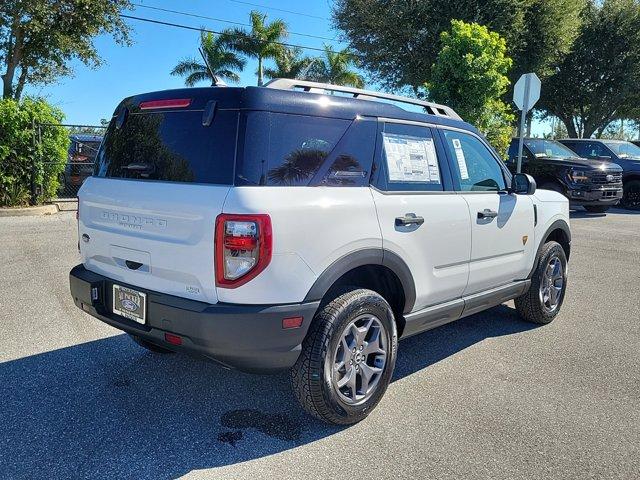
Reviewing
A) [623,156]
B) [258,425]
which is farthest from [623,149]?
[258,425]

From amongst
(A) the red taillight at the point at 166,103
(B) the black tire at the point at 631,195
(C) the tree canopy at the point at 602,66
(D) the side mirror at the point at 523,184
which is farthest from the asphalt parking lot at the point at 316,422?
(C) the tree canopy at the point at 602,66

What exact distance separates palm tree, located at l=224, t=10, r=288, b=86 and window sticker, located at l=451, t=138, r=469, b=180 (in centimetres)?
2605

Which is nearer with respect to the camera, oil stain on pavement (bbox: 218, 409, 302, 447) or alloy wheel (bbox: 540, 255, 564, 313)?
oil stain on pavement (bbox: 218, 409, 302, 447)

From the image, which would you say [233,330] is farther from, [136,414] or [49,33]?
[49,33]

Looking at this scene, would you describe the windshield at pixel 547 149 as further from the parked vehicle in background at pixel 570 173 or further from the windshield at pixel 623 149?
the windshield at pixel 623 149

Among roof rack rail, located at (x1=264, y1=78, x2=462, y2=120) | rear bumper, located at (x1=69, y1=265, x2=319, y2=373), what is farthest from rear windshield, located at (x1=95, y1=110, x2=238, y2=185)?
rear bumper, located at (x1=69, y1=265, x2=319, y2=373)

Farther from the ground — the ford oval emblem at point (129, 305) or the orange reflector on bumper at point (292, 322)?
the orange reflector on bumper at point (292, 322)

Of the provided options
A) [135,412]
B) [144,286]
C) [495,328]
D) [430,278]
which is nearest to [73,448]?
[135,412]

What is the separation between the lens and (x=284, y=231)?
8.60 ft

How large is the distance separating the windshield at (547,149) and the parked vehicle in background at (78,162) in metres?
10.7

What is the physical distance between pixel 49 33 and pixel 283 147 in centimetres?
1637

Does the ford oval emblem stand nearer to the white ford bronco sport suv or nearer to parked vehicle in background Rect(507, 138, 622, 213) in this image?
the white ford bronco sport suv

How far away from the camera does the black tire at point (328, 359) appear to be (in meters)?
2.83

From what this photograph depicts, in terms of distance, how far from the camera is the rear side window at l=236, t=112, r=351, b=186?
8.73ft
